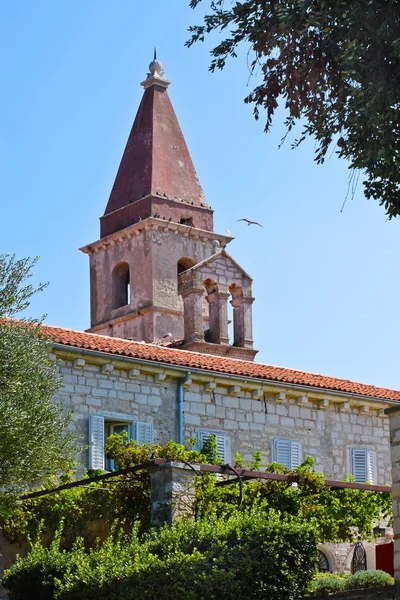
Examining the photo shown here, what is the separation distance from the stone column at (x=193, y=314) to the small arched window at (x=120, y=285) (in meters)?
9.36

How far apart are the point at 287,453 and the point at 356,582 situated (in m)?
7.95

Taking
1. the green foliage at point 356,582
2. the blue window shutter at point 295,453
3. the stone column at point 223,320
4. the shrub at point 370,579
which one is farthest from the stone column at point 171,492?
the stone column at point 223,320

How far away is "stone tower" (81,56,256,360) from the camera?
43781 mm

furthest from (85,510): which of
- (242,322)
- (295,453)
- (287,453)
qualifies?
(242,322)

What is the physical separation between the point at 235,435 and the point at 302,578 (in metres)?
9.52

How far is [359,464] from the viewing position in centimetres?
2639

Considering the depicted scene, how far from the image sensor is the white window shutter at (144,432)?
2348 cm

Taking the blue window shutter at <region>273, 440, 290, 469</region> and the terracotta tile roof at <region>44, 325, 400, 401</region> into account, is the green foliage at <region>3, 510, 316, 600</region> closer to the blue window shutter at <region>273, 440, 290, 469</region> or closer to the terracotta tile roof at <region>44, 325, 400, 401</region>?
the terracotta tile roof at <region>44, 325, 400, 401</region>

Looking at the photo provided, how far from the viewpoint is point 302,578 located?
1533cm

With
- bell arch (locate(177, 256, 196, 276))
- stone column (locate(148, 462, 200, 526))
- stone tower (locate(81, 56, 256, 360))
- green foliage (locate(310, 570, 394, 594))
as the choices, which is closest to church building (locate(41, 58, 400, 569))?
stone column (locate(148, 462, 200, 526))

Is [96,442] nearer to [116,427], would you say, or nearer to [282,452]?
[116,427]

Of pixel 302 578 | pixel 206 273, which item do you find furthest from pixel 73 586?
pixel 206 273

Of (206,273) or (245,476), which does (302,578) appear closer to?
(245,476)

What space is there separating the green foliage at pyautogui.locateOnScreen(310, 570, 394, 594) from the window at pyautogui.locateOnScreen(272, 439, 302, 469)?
5.96 metres
